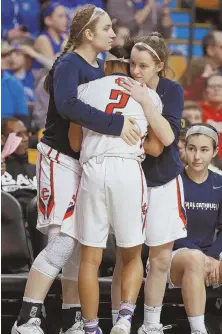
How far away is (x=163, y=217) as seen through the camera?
13.6ft

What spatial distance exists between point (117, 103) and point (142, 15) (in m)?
4.85

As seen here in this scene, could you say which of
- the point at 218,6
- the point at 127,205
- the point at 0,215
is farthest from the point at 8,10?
the point at 127,205

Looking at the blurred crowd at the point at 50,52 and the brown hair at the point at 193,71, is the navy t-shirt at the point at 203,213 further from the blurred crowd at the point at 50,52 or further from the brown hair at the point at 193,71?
the brown hair at the point at 193,71

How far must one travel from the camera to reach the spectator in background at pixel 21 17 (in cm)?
827

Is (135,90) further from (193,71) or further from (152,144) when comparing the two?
(193,71)

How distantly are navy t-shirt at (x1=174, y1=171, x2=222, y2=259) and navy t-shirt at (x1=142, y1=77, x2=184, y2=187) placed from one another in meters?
0.51

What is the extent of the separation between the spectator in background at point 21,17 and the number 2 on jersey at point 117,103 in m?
4.49

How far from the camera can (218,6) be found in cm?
962

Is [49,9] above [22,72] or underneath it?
above

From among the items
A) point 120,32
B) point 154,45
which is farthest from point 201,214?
point 120,32

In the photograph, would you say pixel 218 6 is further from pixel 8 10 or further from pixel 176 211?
pixel 176 211

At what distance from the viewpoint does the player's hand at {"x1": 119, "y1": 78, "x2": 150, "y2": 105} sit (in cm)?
392

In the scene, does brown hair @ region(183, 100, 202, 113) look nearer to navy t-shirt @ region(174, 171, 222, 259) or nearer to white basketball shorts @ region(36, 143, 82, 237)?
navy t-shirt @ region(174, 171, 222, 259)

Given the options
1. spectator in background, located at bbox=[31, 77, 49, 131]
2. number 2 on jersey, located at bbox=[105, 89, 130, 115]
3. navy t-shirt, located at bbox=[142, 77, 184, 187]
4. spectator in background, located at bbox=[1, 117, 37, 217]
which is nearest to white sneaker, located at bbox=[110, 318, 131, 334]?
navy t-shirt, located at bbox=[142, 77, 184, 187]
